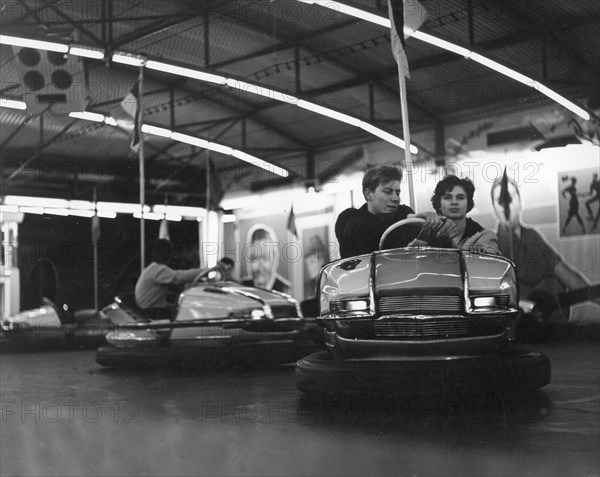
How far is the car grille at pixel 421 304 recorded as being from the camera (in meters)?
0.83

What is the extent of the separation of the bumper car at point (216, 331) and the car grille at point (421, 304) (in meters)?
0.11

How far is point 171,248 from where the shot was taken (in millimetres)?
950

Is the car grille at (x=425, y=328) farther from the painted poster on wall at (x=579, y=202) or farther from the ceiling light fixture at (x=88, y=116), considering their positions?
the ceiling light fixture at (x=88, y=116)

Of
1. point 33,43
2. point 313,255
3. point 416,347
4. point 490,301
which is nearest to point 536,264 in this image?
point 490,301

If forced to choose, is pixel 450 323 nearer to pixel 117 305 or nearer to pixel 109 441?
pixel 117 305

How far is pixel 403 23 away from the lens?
87cm

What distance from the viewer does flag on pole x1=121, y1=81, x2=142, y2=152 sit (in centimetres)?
97

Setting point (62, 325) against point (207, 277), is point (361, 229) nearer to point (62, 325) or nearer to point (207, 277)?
point (207, 277)

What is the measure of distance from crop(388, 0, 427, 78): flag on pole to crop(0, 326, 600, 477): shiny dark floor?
0.42 metres

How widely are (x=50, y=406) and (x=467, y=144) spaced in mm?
818

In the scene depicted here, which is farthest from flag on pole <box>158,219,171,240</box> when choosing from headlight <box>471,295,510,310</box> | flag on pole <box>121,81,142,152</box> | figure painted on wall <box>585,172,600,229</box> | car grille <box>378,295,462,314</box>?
figure painted on wall <box>585,172,600,229</box>

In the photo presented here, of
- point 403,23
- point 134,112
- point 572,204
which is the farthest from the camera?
point 134,112

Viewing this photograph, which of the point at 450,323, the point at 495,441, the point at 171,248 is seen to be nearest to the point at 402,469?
the point at 495,441

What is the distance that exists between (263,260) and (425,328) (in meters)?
0.23
